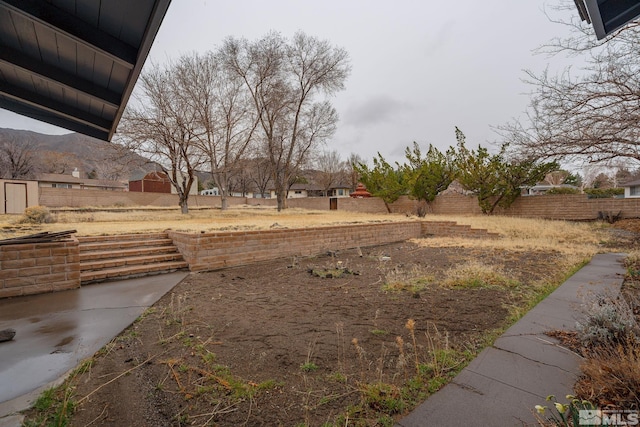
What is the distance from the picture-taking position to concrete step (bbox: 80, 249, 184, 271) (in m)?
5.57

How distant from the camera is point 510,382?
1.92 metres

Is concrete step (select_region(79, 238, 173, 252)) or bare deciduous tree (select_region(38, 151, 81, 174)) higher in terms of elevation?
bare deciduous tree (select_region(38, 151, 81, 174))

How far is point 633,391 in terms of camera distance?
1.58m

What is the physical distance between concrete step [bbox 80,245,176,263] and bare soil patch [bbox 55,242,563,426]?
1858 millimetres

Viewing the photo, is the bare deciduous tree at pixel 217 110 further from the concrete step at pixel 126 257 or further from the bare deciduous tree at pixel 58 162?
the bare deciduous tree at pixel 58 162

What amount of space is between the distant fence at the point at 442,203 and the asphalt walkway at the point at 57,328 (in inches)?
739

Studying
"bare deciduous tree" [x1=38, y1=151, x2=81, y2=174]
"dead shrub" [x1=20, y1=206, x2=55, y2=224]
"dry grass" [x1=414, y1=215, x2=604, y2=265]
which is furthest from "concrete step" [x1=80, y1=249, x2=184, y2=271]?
"bare deciduous tree" [x1=38, y1=151, x2=81, y2=174]

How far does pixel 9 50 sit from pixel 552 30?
8554 mm

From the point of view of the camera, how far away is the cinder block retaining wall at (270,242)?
A: 21.3 ft

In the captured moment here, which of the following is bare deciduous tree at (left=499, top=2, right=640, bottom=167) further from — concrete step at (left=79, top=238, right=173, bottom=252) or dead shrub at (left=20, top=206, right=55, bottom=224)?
dead shrub at (left=20, top=206, right=55, bottom=224)

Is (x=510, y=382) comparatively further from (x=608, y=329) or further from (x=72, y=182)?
(x=72, y=182)

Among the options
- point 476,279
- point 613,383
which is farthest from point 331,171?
point 613,383

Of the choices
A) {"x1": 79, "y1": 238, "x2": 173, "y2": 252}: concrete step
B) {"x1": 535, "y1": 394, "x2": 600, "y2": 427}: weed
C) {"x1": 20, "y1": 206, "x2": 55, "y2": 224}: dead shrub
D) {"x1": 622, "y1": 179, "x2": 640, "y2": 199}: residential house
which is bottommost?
{"x1": 535, "y1": 394, "x2": 600, "y2": 427}: weed

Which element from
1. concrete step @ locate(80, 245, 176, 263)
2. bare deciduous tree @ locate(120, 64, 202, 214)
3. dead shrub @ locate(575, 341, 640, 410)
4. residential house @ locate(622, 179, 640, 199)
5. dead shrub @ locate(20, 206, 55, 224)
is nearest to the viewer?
dead shrub @ locate(575, 341, 640, 410)
